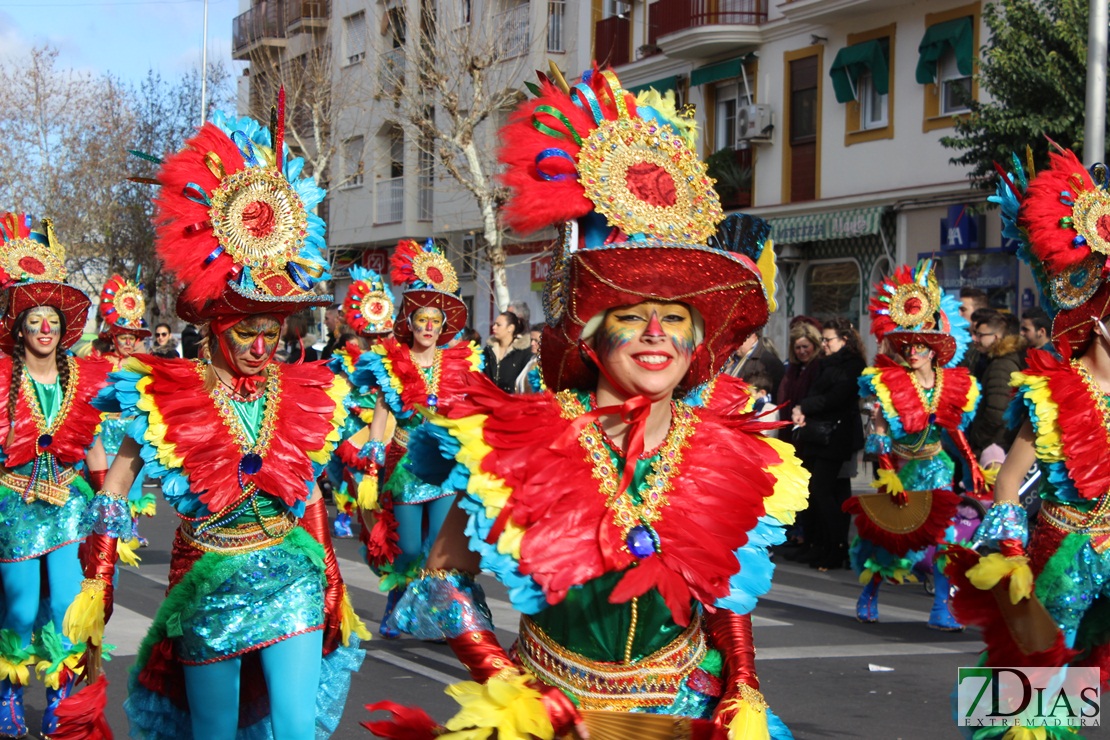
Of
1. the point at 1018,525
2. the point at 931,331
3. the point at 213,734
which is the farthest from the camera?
the point at 931,331

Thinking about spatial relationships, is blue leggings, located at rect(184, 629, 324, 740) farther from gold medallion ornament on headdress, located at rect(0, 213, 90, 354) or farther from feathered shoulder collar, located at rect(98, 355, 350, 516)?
gold medallion ornament on headdress, located at rect(0, 213, 90, 354)

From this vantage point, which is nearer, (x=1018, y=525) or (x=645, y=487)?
(x=645, y=487)

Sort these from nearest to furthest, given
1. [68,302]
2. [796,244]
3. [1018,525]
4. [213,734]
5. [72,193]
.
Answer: [213,734] < [1018,525] < [68,302] < [796,244] < [72,193]

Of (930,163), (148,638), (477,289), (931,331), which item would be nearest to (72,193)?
(477,289)

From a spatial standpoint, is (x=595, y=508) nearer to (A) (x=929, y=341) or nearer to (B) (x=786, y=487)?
(B) (x=786, y=487)

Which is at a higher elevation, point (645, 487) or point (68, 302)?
point (68, 302)

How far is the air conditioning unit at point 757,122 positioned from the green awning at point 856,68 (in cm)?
160

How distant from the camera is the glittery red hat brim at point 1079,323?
5508 millimetres

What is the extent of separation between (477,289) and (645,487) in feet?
96.1

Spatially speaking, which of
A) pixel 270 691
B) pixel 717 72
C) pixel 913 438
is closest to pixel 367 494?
pixel 270 691

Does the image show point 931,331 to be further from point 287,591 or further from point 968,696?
point 287,591

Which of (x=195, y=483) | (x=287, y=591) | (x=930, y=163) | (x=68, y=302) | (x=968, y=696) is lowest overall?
(x=968, y=696)

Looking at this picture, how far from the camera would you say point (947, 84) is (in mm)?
21312

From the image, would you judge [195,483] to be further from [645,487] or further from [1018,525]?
[1018,525]
